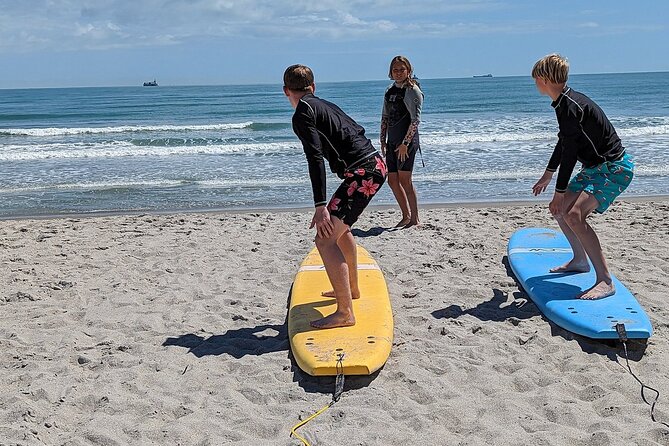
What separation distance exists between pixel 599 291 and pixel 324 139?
6.75ft

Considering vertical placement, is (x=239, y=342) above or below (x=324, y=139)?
below

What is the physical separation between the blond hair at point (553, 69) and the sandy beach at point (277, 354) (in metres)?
1.52

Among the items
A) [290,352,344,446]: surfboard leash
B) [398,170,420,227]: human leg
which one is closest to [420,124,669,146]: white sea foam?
[398,170,420,227]: human leg

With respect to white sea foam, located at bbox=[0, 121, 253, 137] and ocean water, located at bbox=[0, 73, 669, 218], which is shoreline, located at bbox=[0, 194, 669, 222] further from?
white sea foam, located at bbox=[0, 121, 253, 137]

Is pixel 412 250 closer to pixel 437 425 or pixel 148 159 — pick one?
pixel 437 425

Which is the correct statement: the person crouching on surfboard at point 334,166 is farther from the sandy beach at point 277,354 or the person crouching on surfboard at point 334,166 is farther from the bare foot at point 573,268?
the bare foot at point 573,268

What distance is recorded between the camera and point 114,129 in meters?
23.9

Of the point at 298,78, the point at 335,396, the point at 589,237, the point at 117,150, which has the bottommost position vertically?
the point at 117,150

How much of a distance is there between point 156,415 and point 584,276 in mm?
3067

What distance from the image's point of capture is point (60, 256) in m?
6.62

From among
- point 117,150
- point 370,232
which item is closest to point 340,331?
point 370,232

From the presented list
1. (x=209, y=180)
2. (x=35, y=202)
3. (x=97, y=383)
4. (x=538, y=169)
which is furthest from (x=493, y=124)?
(x=97, y=383)

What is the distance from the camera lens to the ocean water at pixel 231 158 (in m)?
10.3

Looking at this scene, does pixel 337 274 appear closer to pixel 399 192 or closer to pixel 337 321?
pixel 337 321
